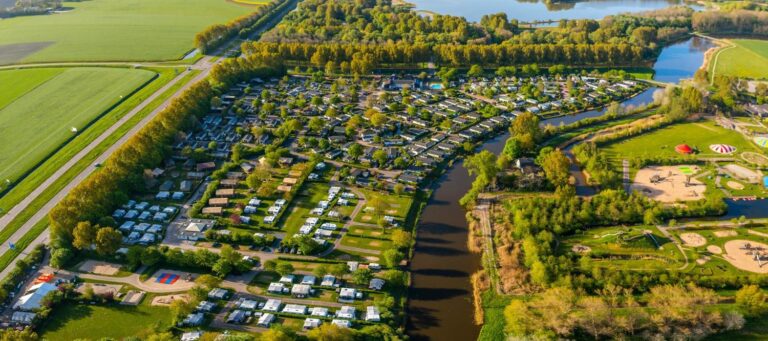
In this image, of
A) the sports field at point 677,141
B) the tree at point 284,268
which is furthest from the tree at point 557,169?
the tree at point 284,268

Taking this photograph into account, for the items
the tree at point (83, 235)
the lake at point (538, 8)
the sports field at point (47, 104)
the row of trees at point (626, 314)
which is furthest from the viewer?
the lake at point (538, 8)

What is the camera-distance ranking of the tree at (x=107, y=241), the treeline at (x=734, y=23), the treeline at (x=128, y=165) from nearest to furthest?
1. the tree at (x=107, y=241)
2. the treeline at (x=128, y=165)
3. the treeline at (x=734, y=23)

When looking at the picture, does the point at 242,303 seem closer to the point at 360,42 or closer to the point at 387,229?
the point at 387,229

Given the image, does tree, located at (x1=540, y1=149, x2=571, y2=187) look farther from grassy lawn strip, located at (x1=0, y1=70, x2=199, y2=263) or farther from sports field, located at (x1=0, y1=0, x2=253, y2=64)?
sports field, located at (x1=0, y1=0, x2=253, y2=64)

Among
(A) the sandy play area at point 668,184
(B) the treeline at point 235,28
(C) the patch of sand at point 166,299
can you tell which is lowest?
(C) the patch of sand at point 166,299

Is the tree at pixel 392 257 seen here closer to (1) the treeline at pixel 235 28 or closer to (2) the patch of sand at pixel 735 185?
(2) the patch of sand at pixel 735 185

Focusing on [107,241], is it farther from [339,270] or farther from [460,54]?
[460,54]

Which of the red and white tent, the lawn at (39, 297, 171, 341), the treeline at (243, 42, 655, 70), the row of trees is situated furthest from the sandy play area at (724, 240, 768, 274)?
the treeline at (243, 42, 655, 70)
